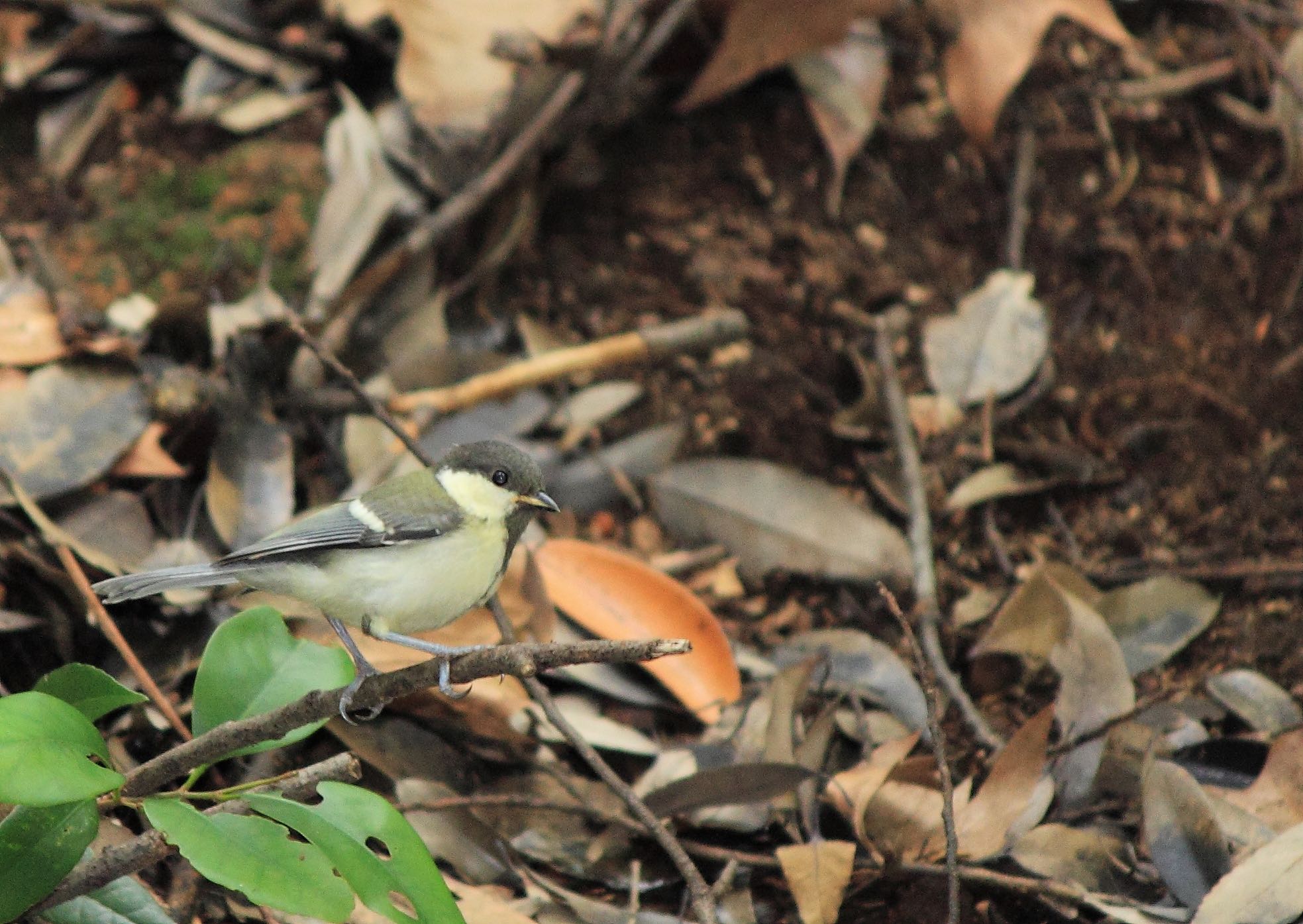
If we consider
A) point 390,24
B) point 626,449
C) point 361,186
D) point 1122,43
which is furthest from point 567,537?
point 1122,43

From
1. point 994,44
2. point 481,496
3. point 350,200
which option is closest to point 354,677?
point 481,496

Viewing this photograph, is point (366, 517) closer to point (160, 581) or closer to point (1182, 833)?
point (160, 581)

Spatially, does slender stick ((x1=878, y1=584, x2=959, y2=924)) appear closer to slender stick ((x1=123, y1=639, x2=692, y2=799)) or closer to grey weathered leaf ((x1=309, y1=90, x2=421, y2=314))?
slender stick ((x1=123, y1=639, x2=692, y2=799))

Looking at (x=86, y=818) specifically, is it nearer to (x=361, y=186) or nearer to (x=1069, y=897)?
(x=1069, y=897)

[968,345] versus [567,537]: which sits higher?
[968,345]

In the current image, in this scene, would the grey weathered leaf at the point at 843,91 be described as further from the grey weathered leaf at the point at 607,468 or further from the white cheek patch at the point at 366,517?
the white cheek patch at the point at 366,517

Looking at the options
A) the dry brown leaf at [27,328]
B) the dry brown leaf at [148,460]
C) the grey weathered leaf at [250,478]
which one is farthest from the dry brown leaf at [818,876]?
the dry brown leaf at [27,328]
